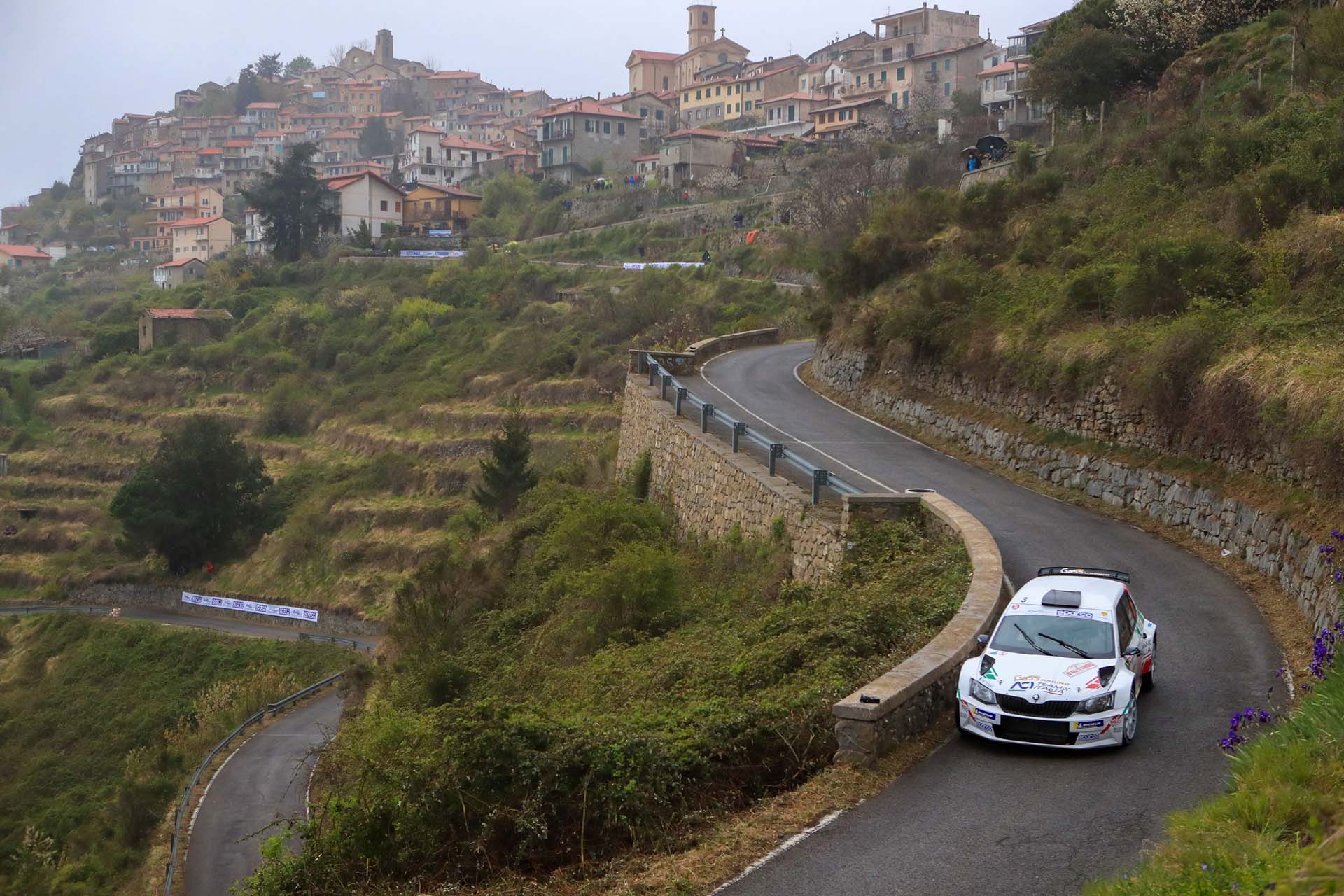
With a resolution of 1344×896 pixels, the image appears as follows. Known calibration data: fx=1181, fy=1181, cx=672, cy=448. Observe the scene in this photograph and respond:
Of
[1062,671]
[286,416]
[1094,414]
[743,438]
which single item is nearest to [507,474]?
[743,438]

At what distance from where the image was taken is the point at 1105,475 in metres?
20.2

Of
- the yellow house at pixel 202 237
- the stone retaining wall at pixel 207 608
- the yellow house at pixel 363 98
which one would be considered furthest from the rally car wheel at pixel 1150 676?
the yellow house at pixel 363 98

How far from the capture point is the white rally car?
10164 millimetres

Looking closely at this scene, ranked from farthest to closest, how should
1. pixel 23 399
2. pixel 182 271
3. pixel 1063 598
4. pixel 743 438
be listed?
pixel 182 271 < pixel 23 399 < pixel 743 438 < pixel 1063 598

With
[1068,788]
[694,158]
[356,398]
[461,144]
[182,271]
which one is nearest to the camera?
[1068,788]

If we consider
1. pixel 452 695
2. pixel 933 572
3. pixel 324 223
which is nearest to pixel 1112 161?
pixel 933 572

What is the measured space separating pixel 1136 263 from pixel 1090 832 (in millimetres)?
16390

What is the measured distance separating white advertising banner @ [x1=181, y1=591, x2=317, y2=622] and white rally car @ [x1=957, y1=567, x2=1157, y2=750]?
3944 centimetres

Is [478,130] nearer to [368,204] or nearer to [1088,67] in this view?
[368,204]

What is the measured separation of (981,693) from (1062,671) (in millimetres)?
762

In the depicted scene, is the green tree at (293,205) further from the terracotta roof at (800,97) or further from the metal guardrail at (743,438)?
the metal guardrail at (743,438)

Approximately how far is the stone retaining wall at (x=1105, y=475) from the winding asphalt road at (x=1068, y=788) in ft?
2.05

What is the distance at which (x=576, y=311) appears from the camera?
65688 millimetres

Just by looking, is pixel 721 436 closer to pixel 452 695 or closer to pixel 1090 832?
pixel 452 695
